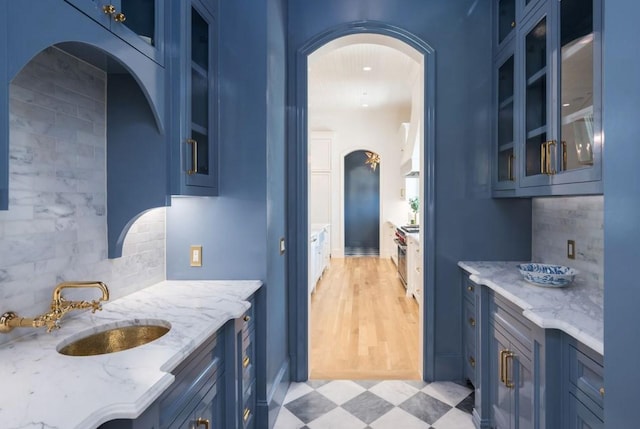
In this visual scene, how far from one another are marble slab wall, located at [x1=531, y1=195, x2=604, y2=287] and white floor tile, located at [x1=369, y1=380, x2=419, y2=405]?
1257mm

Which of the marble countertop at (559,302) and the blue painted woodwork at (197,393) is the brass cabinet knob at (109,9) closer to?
the blue painted woodwork at (197,393)

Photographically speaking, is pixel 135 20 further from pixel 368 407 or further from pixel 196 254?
pixel 368 407

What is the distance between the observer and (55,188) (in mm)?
1426

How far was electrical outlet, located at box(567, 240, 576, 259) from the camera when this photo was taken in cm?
222

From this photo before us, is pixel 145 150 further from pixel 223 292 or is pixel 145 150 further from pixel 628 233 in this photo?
pixel 628 233

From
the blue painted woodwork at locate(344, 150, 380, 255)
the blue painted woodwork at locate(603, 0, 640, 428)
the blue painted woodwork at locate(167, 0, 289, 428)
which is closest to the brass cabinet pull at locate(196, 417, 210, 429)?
the blue painted woodwork at locate(167, 0, 289, 428)

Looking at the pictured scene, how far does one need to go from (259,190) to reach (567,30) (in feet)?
5.47

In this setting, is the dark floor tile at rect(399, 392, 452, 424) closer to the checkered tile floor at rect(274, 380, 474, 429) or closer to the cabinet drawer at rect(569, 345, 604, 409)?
the checkered tile floor at rect(274, 380, 474, 429)

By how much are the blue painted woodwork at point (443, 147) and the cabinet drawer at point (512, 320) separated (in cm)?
70

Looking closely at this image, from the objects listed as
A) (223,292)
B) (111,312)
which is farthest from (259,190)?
(111,312)

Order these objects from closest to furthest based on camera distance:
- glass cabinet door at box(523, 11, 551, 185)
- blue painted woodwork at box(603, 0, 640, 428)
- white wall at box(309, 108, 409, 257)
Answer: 1. blue painted woodwork at box(603, 0, 640, 428)
2. glass cabinet door at box(523, 11, 551, 185)
3. white wall at box(309, 108, 409, 257)

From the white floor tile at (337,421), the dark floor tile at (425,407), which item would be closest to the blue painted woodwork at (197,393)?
the white floor tile at (337,421)

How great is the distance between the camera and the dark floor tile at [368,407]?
239cm

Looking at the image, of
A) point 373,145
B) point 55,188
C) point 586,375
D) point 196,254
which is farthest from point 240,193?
point 373,145
